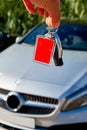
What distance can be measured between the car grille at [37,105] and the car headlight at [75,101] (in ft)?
0.33

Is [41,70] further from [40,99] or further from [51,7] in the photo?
[51,7]

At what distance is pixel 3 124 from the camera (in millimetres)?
4281

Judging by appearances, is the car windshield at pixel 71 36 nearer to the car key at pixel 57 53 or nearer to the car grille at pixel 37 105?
the car grille at pixel 37 105

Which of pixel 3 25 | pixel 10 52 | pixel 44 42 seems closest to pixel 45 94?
pixel 10 52

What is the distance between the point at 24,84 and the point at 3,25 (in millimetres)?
7515

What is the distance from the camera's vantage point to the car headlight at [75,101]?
13.2 ft

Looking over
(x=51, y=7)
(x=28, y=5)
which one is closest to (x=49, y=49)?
(x=28, y=5)

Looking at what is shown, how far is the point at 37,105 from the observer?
4.07 meters

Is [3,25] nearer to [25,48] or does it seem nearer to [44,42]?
[25,48]

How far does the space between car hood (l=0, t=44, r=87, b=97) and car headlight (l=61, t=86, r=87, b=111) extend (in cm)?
11

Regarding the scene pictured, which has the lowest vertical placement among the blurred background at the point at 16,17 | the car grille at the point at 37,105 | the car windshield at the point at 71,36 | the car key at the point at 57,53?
the blurred background at the point at 16,17

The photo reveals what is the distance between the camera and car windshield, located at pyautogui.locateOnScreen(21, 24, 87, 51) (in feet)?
17.4

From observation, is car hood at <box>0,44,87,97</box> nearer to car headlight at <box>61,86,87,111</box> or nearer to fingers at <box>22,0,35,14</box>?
car headlight at <box>61,86,87,111</box>

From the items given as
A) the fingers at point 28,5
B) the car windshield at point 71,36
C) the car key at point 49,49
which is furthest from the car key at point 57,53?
the car windshield at point 71,36
